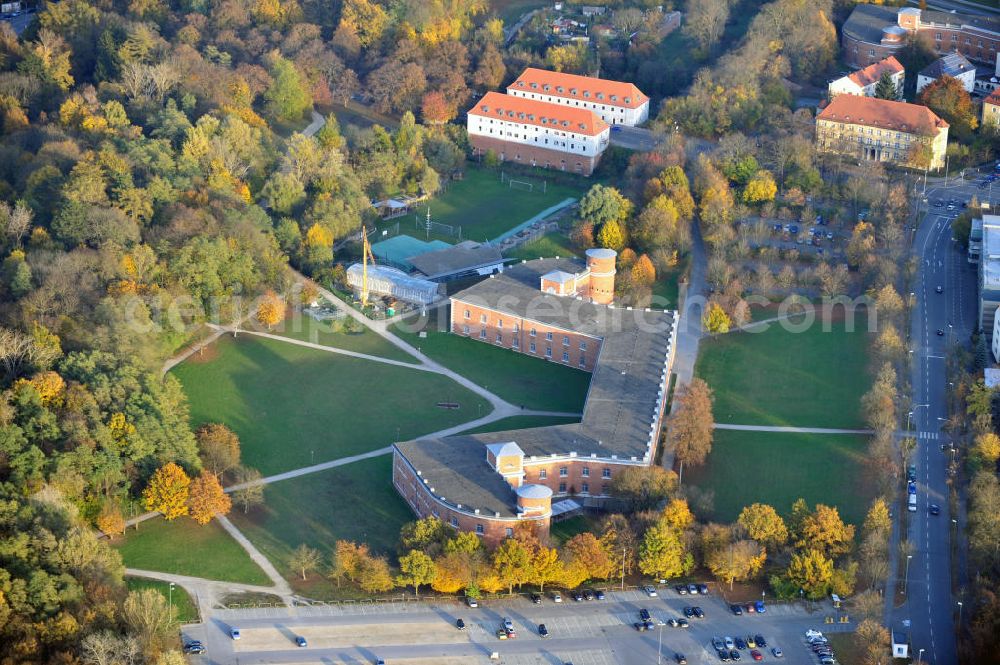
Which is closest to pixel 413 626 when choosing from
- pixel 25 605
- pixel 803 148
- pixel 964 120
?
pixel 25 605

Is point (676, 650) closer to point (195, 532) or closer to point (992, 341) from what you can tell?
point (195, 532)

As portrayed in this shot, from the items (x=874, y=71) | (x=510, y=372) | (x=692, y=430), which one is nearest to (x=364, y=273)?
(x=510, y=372)

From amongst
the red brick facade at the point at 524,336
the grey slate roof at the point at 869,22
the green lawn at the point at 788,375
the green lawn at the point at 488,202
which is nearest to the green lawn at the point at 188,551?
the red brick facade at the point at 524,336

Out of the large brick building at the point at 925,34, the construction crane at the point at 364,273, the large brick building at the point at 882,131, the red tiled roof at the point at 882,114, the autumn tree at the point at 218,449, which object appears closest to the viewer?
the autumn tree at the point at 218,449

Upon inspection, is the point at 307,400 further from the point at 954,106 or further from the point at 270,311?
the point at 954,106

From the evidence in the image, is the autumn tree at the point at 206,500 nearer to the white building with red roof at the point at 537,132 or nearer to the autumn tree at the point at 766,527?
the autumn tree at the point at 766,527

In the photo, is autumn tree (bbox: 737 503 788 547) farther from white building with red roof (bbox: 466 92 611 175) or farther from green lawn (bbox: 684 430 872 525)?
white building with red roof (bbox: 466 92 611 175)
